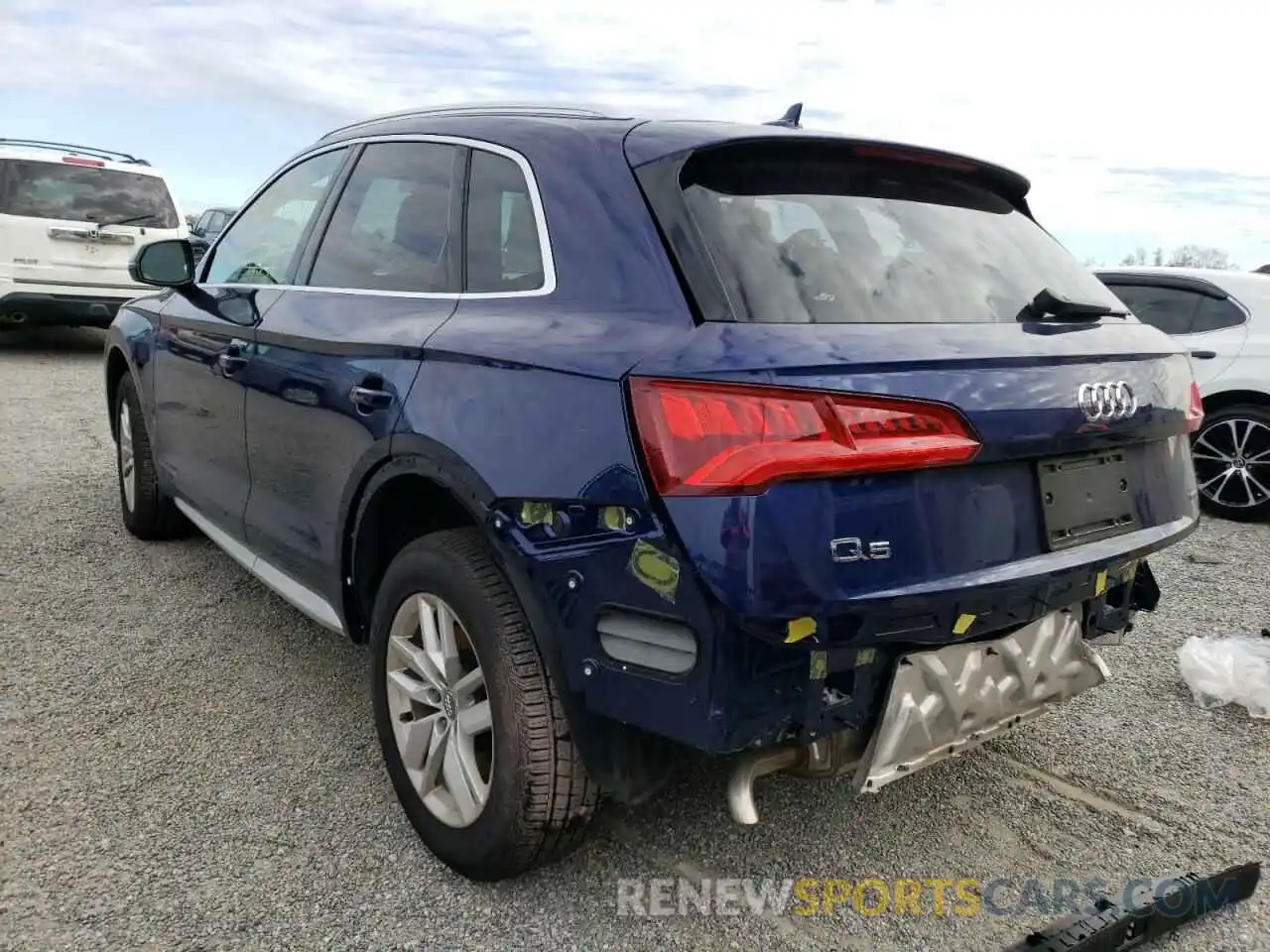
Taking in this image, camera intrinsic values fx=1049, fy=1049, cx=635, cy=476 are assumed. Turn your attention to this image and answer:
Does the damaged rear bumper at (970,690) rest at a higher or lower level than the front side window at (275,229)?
lower

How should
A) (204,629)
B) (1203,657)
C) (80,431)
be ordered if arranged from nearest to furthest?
(1203,657) → (204,629) → (80,431)

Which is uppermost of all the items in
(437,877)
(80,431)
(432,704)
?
(432,704)

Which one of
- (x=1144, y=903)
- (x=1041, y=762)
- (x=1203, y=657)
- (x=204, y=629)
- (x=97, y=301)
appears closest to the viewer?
(x=1144, y=903)

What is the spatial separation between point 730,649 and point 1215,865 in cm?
162

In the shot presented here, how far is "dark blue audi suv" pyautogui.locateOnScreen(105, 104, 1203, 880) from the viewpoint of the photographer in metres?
1.88

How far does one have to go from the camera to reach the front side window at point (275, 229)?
135 inches

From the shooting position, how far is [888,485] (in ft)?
6.19

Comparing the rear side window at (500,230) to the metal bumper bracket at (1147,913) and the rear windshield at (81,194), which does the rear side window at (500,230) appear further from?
the rear windshield at (81,194)

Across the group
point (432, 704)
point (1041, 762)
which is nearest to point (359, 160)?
point (432, 704)

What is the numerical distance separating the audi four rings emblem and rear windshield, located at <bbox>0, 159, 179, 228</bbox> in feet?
34.9

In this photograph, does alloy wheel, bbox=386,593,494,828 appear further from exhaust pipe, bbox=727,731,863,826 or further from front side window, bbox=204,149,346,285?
front side window, bbox=204,149,346,285

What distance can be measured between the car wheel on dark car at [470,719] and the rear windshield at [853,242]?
0.86 m

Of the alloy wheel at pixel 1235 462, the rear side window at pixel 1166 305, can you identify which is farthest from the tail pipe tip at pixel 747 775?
the rear side window at pixel 1166 305

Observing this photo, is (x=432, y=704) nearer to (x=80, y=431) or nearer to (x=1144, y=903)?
(x=1144, y=903)
